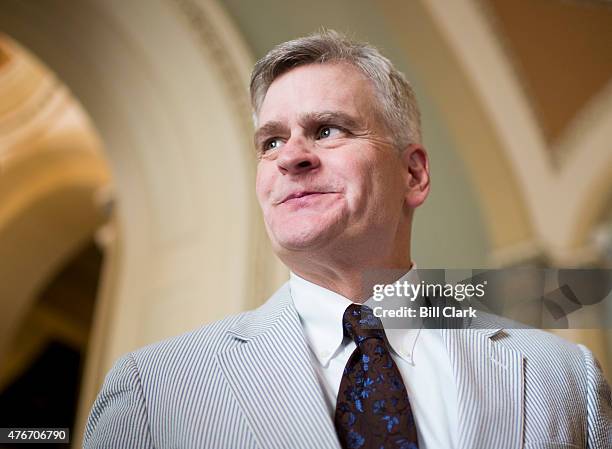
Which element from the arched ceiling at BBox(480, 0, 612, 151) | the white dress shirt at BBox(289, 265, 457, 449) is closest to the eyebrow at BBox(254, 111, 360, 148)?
the white dress shirt at BBox(289, 265, 457, 449)

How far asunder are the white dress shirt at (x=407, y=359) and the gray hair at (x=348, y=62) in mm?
389

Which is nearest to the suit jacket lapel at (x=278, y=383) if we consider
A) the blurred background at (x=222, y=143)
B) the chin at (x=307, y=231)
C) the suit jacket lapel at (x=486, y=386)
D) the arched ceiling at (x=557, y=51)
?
the chin at (x=307, y=231)

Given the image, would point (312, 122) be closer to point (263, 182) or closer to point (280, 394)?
point (263, 182)

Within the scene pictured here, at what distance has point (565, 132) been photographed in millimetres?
4043

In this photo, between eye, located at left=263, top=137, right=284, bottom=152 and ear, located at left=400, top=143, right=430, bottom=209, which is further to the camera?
ear, located at left=400, top=143, right=430, bottom=209

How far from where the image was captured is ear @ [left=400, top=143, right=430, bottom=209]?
147 centimetres

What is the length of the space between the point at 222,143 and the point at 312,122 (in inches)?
62.0

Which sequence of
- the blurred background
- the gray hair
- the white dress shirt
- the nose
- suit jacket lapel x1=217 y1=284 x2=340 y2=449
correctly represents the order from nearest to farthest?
suit jacket lapel x1=217 y1=284 x2=340 y2=449 < the white dress shirt < the nose < the gray hair < the blurred background

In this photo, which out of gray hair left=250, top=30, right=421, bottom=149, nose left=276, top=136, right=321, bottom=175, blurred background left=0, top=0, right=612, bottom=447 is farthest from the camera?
blurred background left=0, top=0, right=612, bottom=447

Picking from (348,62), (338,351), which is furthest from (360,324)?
(348,62)

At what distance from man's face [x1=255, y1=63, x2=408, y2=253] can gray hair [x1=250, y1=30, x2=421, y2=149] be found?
2cm

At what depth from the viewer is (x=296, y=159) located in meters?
1.24

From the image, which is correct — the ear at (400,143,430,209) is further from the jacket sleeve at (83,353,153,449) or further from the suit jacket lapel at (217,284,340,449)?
the jacket sleeve at (83,353,153,449)

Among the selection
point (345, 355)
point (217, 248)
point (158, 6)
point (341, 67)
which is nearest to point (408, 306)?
point (345, 355)
